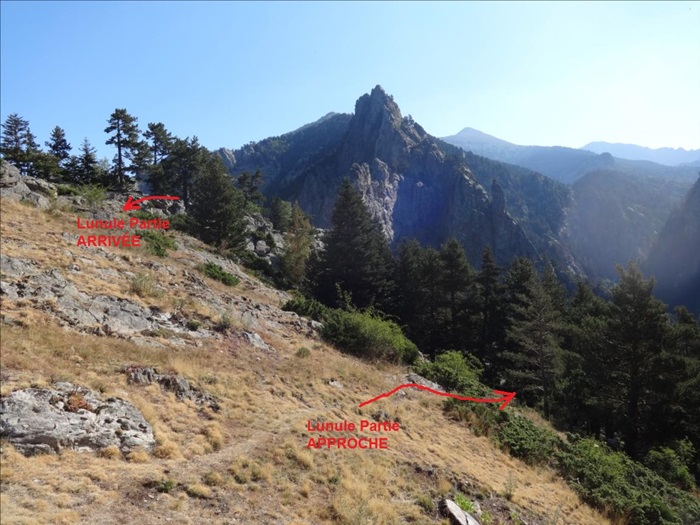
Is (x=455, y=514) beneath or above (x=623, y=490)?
above

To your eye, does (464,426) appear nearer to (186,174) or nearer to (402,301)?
(402,301)

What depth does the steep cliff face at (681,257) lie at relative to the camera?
137750mm

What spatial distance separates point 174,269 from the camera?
2250 centimetres

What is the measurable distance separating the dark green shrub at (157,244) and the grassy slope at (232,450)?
19.3 ft

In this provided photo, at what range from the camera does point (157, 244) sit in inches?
1052

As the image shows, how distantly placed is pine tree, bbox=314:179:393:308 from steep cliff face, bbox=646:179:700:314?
469 feet

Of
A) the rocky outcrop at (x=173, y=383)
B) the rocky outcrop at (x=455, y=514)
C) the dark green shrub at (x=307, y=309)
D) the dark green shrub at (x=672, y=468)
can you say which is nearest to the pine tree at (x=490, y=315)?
the dark green shrub at (x=672, y=468)

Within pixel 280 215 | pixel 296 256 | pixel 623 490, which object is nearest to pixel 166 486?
pixel 623 490

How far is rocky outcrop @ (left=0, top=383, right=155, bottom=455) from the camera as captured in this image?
24.9 ft

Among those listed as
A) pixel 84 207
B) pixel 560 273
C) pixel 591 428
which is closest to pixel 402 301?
pixel 591 428

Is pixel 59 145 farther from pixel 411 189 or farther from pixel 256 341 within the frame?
pixel 411 189

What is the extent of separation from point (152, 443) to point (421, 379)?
Result: 49.7 ft

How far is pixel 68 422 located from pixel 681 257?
615 feet

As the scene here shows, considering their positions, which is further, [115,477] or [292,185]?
[292,185]
